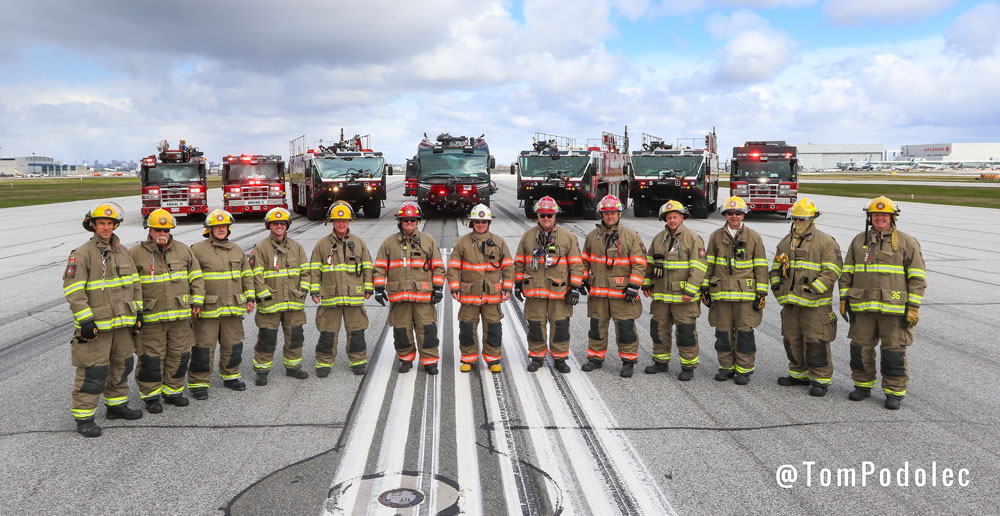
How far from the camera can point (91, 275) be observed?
5.25 meters

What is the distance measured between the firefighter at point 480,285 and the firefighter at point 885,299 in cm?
323

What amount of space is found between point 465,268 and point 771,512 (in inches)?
151

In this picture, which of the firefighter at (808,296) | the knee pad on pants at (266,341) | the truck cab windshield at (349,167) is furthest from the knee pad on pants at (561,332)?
the truck cab windshield at (349,167)

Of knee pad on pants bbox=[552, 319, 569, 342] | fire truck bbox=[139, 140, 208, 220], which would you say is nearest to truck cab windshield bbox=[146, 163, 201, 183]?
fire truck bbox=[139, 140, 208, 220]

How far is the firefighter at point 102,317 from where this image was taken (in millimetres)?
5148

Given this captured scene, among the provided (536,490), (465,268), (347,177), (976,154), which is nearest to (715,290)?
(465,268)

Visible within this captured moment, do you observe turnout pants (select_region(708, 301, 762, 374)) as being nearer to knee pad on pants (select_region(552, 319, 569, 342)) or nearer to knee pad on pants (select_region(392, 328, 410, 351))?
knee pad on pants (select_region(552, 319, 569, 342))

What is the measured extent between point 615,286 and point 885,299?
2386 mm

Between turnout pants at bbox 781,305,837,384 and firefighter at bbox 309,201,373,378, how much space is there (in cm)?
411

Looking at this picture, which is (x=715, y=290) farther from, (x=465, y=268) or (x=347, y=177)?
(x=347, y=177)

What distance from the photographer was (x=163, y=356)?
230 inches

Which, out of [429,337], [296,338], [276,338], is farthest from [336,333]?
[429,337]

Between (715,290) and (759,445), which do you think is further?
(715,290)

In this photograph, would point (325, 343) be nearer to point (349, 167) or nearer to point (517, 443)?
point (517, 443)
